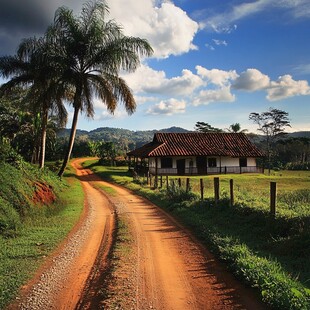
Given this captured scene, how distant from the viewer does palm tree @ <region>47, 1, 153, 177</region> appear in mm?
21172

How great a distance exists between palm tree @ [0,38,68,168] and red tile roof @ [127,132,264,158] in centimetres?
1526

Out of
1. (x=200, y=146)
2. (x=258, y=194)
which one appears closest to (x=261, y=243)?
(x=258, y=194)

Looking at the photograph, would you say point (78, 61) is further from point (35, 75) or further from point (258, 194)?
point (258, 194)

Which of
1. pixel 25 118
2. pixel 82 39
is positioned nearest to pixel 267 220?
pixel 82 39

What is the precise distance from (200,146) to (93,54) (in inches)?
810

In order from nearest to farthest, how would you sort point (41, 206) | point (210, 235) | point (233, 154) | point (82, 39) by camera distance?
point (210, 235) < point (41, 206) < point (82, 39) < point (233, 154)

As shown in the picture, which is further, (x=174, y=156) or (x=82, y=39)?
(x=174, y=156)

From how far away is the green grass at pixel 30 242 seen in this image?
6089mm

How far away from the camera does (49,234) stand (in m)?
9.59

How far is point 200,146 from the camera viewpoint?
3894 cm

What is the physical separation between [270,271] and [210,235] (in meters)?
3.06

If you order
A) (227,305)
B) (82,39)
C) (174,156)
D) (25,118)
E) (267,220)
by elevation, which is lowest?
(227,305)

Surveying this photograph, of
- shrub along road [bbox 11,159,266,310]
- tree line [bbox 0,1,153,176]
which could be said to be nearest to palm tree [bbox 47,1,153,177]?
tree line [bbox 0,1,153,176]

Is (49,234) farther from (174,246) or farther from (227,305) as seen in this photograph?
(227,305)
